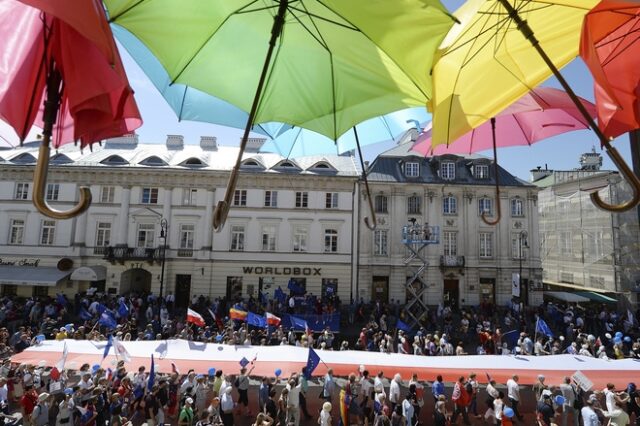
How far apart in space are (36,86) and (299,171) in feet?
108

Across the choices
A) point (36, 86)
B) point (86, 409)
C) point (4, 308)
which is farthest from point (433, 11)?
point (4, 308)

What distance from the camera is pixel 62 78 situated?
2.79m

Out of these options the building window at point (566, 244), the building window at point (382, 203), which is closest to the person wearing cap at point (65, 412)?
the building window at point (382, 203)

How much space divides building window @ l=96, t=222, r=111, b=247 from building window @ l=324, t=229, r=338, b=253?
66.2ft

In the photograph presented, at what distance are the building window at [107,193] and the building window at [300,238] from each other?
1737 cm

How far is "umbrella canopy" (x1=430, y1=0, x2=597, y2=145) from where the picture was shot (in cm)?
403

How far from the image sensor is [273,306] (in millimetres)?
28594

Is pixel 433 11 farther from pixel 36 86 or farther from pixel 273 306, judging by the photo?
pixel 273 306

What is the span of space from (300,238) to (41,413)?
2642cm

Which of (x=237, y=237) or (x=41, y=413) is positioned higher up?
(x=237, y=237)

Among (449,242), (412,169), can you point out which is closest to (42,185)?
(449,242)

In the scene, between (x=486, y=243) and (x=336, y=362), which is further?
(x=486, y=243)

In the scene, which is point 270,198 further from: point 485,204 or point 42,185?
point 42,185

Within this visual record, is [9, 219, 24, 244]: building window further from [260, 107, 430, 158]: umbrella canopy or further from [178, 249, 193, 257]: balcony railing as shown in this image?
[260, 107, 430, 158]: umbrella canopy
